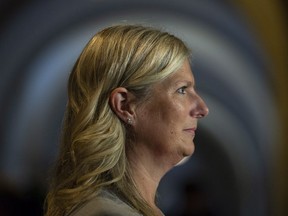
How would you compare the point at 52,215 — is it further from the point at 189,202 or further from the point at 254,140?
the point at 254,140

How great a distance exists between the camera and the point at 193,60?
2365 millimetres

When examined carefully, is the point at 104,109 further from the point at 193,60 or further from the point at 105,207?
the point at 193,60

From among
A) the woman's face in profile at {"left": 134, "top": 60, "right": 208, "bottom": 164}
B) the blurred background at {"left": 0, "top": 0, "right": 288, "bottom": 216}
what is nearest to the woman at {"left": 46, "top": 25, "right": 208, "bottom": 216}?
the woman's face in profile at {"left": 134, "top": 60, "right": 208, "bottom": 164}

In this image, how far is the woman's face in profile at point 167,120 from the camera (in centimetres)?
114

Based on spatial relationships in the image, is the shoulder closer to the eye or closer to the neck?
the neck

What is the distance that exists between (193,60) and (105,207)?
1.41 meters

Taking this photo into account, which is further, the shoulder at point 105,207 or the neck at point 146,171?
the neck at point 146,171

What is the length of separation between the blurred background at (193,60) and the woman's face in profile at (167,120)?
3.48ft

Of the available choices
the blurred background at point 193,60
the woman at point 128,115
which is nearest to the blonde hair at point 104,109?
the woman at point 128,115

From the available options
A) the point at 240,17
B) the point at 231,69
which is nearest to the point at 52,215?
the point at 240,17

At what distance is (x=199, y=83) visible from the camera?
2.65 meters

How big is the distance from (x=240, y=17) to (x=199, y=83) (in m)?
0.39

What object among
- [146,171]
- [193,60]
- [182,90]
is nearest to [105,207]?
[146,171]

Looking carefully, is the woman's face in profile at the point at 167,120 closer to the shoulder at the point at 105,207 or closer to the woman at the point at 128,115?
the woman at the point at 128,115
